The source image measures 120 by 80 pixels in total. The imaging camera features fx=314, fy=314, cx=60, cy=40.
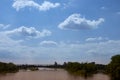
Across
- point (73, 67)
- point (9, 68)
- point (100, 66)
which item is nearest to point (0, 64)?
point (9, 68)

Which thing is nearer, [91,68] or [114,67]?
A: [114,67]

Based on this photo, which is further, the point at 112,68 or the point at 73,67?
the point at 73,67

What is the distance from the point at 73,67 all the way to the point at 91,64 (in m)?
16.1

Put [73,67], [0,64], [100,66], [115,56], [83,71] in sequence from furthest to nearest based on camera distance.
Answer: [100,66], [73,67], [0,64], [83,71], [115,56]

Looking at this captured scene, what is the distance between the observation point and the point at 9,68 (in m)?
130

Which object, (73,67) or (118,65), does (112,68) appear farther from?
(73,67)

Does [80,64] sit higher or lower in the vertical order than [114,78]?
higher

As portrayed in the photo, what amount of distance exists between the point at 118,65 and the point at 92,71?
161ft

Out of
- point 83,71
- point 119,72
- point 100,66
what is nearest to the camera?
point 119,72

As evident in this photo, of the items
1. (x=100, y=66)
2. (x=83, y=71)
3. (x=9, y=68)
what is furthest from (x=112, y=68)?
(x=100, y=66)

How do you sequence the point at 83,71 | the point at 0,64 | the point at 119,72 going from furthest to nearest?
1. the point at 0,64
2. the point at 83,71
3. the point at 119,72

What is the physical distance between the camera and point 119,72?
62.8m

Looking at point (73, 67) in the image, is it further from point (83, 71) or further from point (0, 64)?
point (0, 64)

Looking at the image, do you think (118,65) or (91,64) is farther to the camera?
(91,64)
